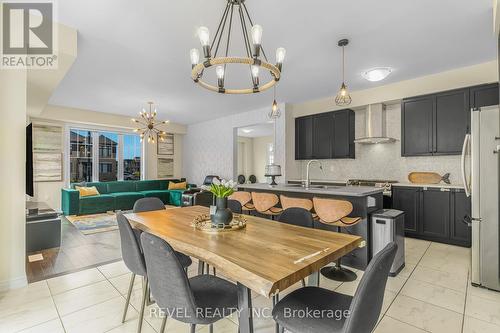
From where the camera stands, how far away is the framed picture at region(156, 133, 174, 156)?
28.6 feet

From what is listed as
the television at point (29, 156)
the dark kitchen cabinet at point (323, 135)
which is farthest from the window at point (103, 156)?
the dark kitchen cabinet at point (323, 135)

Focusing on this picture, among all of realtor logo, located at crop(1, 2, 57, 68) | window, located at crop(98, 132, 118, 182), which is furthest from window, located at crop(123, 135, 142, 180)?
realtor logo, located at crop(1, 2, 57, 68)

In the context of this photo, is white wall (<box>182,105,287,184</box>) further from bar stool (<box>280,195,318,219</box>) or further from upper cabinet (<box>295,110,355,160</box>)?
bar stool (<box>280,195,318,219</box>)

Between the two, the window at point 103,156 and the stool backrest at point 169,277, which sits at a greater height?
the window at point 103,156

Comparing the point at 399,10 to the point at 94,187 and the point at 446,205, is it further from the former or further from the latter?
the point at 94,187

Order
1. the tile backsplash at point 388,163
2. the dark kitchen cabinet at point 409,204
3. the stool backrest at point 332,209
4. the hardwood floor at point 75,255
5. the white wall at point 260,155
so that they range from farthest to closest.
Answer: the white wall at point 260,155 → the tile backsplash at point 388,163 → the dark kitchen cabinet at point 409,204 → the hardwood floor at point 75,255 → the stool backrest at point 332,209

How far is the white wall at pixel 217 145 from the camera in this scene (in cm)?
656

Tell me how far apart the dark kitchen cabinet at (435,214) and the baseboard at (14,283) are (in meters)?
5.48

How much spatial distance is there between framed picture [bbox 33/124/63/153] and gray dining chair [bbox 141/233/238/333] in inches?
279

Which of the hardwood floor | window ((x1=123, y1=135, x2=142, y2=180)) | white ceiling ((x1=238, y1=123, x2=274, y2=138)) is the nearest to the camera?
the hardwood floor

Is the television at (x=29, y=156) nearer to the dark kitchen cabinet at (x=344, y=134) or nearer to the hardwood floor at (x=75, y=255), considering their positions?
the hardwood floor at (x=75, y=255)

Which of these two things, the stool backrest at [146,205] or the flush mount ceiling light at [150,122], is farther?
the flush mount ceiling light at [150,122]

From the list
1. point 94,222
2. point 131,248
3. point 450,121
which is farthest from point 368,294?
point 94,222

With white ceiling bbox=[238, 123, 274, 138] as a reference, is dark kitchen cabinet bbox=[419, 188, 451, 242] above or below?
below
